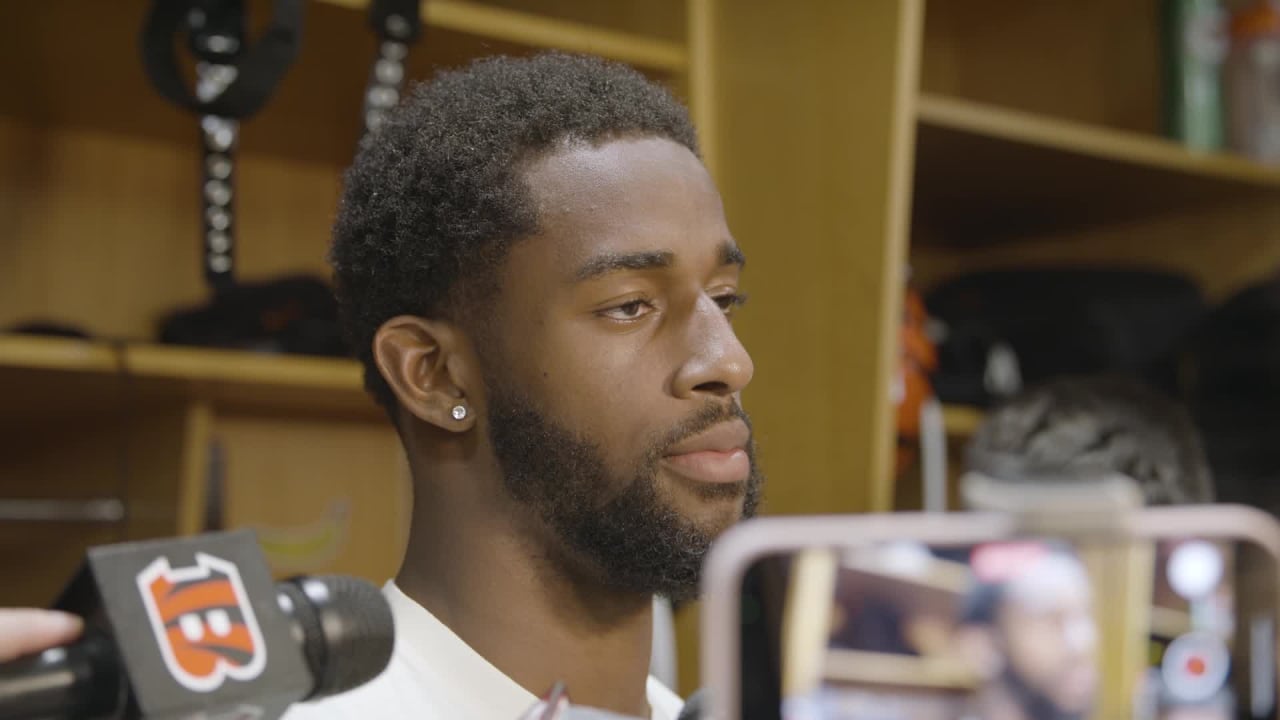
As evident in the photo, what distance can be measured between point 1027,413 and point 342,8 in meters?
0.85

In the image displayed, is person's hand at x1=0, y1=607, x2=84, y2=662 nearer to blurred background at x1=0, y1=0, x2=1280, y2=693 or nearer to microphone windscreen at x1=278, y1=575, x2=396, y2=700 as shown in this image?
microphone windscreen at x1=278, y1=575, x2=396, y2=700

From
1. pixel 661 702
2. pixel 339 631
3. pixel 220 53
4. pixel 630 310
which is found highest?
pixel 220 53

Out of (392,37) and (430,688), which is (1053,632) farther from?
(392,37)

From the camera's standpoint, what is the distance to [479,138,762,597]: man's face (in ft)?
2.43

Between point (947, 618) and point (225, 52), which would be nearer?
point (947, 618)

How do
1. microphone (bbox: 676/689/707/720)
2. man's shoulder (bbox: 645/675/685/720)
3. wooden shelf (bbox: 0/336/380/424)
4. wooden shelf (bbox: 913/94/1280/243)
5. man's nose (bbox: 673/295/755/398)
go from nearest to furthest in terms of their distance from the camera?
microphone (bbox: 676/689/707/720)
man's nose (bbox: 673/295/755/398)
man's shoulder (bbox: 645/675/685/720)
wooden shelf (bbox: 0/336/380/424)
wooden shelf (bbox: 913/94/1280/243)

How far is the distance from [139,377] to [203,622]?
1.02 m

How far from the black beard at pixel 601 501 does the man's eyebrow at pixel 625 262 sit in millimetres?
78

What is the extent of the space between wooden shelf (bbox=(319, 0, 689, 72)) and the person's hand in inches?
39.9

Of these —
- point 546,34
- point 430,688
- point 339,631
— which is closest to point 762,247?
point 546,34

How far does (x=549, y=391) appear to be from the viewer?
763mm

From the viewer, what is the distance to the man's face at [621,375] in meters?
0.74

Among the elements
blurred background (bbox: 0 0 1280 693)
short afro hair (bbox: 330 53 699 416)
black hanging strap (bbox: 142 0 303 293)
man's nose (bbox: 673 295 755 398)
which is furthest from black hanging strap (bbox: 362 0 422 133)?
man's nose (bbox: 673 295 755 398)

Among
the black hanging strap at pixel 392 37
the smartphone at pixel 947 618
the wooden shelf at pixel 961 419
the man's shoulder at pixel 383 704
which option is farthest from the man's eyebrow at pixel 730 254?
the wooden shelf at pixel 961 419
